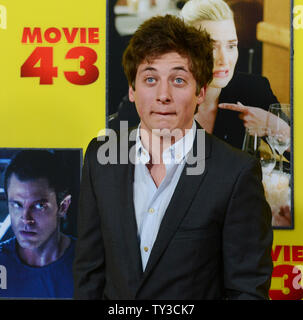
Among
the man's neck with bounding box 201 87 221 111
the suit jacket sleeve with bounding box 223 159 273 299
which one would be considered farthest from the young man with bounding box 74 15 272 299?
A: the man's neck with bounding box 201 87 221 111

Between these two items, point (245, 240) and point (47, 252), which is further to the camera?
point (47, 252)

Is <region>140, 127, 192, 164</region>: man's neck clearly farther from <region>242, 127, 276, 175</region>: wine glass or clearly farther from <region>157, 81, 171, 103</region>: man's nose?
<region>242, 127, 276, 175</region>: wine glass

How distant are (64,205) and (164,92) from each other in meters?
0.76

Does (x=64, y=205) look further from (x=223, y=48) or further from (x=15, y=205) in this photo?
(x=223, y=48)

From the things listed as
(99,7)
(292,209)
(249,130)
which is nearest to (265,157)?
(249,130)

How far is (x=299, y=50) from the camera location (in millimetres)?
1696

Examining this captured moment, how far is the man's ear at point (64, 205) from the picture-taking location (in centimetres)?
175

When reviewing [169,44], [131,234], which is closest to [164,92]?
[169,44]

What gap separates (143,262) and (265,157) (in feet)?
2.51

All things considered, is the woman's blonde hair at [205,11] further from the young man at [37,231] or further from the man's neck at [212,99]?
the young man at [37,231]

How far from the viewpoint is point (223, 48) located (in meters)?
1.69

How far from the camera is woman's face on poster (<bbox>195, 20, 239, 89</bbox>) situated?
1.68 m

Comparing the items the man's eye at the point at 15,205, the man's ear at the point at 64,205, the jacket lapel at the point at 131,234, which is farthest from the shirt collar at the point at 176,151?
the man's eye at the point at 15,205
